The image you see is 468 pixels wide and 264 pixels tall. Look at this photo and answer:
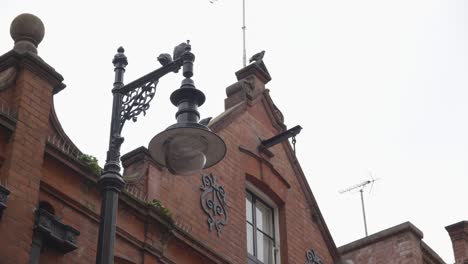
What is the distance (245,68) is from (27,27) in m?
7.41

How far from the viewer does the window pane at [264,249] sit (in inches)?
703

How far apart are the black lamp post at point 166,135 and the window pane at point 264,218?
26.9 ft

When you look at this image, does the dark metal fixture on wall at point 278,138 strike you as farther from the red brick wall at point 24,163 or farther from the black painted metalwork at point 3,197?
the black painted metalwork at point 3,197

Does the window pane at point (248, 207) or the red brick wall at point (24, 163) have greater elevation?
the window pane at point (248, 207)

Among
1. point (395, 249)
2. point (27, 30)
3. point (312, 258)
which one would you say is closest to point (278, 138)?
point (312, 258)

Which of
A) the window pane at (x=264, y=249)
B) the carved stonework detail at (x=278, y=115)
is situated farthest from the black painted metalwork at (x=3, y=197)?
the carved stonework detail at (x=278, y=115)

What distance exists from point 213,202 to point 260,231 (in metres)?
2.11

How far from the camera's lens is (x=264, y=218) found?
18.7m

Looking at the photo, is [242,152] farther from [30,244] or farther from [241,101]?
[30,244]

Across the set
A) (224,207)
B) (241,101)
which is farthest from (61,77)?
(241,101)

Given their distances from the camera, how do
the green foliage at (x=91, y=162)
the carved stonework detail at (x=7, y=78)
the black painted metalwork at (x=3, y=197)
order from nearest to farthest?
the black painted metalwork at (x=3, y=197) < the carved stonework detail at (x=7, y=78) < the green foliage at (x=91, y=162)

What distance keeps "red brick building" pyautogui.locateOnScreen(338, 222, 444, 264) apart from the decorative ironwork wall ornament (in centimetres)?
466

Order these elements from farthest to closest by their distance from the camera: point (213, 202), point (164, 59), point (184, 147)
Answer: point (213, 202)
point (164, 59)
point (184, 147)

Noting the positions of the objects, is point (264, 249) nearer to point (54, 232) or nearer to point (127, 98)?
point (54, 232)
